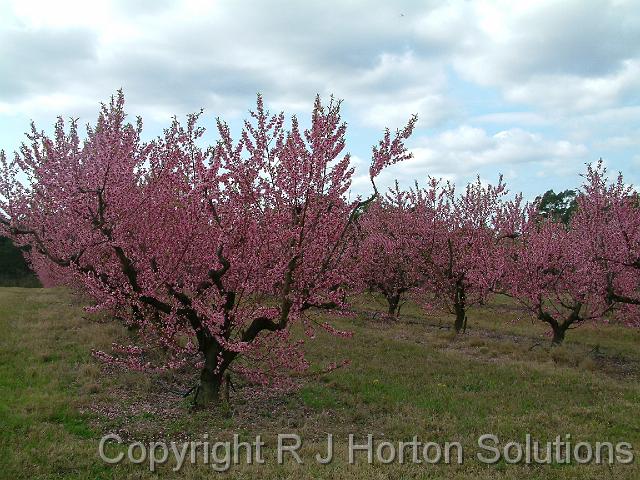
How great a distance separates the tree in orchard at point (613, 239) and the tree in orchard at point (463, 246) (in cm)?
279

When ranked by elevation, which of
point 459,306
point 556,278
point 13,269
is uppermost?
point 556,278

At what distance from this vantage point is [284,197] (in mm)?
7629

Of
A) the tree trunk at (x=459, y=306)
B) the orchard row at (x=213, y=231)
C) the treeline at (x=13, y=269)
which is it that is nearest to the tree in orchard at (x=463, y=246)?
the tree trunk at (x=459, y=306)

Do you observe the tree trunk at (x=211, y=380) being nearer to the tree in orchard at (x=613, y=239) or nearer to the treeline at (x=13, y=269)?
the tree in orchard at (x=613, y=239)

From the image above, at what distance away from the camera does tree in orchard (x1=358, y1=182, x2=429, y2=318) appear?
2012cm

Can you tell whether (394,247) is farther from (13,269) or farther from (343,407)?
(13,269)

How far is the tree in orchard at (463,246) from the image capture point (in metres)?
16.5

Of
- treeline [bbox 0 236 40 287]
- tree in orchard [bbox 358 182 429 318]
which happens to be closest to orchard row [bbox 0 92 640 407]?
tree in orchard [bbox 358 182 429 318]

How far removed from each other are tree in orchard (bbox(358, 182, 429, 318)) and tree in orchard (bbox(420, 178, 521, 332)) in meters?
0.53

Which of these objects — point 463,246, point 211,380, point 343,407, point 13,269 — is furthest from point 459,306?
point 13,269

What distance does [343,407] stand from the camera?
859 centimetres

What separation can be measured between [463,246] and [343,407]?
451 inches

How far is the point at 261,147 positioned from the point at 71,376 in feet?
20.6

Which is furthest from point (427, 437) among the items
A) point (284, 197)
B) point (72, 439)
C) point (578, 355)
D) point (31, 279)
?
point (31, 279)
